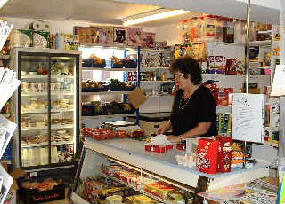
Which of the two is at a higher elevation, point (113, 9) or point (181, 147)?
point (113, 9)

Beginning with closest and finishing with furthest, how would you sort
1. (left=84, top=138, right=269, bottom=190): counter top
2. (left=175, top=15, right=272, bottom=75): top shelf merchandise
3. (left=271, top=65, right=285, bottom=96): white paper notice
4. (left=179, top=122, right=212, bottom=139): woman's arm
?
1. (left=271, top=65, right=285, bottom=96): white paper notice
2. (left=84, top=138, right=269, bottom=190): counter top
3. (left=179, top=122, right=212, bottom=139): woman's arm
4. (left=175, top=15, right=272, bottom=75): top shelf merchandise

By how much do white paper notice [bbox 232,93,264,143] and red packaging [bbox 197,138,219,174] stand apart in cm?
23

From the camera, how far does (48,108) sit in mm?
6668

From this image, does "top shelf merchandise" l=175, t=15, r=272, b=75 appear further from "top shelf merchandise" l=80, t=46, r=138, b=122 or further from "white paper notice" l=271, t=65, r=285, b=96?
"white paper notice" l=271, t=65, r=285, b=96

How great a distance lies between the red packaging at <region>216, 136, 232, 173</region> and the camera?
273 cm

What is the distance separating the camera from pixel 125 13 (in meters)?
7.41

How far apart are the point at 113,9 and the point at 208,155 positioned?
15.8 feet

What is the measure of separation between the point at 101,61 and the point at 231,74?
9.19 ft

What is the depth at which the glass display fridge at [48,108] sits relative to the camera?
6.57 metres

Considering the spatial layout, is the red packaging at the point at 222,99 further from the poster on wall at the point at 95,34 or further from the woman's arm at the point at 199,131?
the poster on wall at the point at 95,34

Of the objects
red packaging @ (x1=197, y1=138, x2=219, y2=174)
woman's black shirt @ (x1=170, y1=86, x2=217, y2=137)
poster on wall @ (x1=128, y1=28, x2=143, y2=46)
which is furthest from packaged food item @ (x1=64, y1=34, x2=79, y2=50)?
red packaging @ (x1=197, y1=138, x2=219, y2=174)

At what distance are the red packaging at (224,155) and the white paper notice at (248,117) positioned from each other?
239mm

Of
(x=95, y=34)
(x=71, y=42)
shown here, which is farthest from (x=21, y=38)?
(x=95, y=34)

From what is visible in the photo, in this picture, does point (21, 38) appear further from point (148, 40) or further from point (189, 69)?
point (189, 69)
